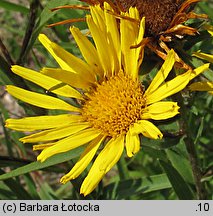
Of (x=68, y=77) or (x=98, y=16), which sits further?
(x=68, y=77)

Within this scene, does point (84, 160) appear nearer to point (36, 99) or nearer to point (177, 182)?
point (36, 99)

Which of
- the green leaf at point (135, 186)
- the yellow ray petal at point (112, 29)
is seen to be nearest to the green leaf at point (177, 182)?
the green leaf at point (135, 186)

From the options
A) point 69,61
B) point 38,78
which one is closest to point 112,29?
point 69,61

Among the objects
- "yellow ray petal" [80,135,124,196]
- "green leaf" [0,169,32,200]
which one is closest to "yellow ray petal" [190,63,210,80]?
"yellow ray petal" [80,135,124,196]

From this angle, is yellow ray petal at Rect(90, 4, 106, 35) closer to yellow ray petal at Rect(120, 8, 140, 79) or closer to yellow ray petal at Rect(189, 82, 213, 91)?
yellow ray petal at Rect(120, 8, 140, 79)

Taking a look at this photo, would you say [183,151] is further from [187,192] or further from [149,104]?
[149,104]
